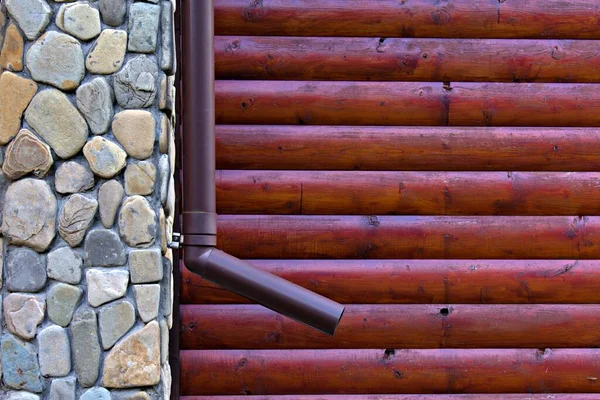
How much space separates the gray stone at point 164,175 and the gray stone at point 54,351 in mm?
551

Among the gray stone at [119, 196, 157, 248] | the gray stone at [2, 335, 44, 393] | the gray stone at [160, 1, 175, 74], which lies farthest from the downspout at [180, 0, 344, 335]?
the gray stone at [2, 335, 44, 393]

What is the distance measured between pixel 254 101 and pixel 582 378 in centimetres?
203

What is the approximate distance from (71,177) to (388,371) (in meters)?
1.71

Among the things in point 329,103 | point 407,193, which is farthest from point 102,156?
point 407,193

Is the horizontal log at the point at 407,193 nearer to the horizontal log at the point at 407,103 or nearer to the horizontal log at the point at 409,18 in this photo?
the horizontal log at the point at 407,103

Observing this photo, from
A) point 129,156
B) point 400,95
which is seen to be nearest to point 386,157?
point 400,95

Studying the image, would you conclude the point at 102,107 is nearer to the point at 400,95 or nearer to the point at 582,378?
the point at 400,95

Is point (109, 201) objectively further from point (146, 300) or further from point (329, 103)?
point (329, 103)

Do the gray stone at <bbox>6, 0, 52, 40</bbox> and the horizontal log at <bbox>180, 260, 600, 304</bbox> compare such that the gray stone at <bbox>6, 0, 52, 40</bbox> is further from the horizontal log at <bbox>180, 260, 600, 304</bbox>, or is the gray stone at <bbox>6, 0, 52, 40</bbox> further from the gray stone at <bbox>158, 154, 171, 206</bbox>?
the horizontal log at <bbox>180, 260, 600, 304</bbox>

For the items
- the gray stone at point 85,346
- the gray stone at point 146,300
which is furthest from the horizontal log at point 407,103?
the gray stone at point 85,346

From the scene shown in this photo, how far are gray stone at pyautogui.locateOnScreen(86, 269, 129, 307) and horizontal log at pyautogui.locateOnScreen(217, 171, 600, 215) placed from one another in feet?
3.08

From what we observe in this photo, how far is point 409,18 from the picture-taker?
10.5 feet

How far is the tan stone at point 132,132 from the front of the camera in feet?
7.37

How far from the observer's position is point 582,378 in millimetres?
3168
